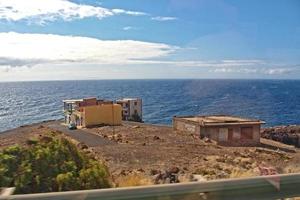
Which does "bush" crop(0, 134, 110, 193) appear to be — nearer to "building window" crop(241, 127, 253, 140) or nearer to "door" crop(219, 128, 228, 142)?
"door" crop(219, 128, 228, 142)

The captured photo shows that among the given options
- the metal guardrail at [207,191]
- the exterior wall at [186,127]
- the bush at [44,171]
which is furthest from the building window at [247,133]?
the metal guardrail at [207,191]

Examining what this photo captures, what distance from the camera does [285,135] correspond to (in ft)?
241

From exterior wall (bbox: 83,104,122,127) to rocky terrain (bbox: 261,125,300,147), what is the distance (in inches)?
1062

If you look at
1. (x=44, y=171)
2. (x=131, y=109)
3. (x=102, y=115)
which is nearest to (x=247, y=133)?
(x=102, y=115)

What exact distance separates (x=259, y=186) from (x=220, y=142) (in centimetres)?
4190

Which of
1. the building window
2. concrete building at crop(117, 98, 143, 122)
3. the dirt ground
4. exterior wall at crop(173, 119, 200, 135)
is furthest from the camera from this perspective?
concrete building at crop(117, 98, 143, 122)

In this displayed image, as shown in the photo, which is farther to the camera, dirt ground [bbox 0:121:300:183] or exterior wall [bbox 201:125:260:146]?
exterior wall [bbox 201:125:260:146]

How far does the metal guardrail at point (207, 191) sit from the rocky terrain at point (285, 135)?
6848 cm

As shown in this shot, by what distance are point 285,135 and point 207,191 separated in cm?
7288

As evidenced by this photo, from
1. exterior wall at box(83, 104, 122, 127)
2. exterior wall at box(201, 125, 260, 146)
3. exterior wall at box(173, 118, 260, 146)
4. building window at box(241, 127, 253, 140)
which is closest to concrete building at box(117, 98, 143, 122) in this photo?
exterior wall at box(83, 104, 122, 127)

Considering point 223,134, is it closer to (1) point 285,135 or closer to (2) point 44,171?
(1) point 285,135

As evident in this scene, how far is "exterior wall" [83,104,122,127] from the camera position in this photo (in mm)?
54656

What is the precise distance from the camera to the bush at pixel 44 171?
18.5ft

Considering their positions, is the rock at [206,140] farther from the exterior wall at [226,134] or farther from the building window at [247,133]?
the building window at [247,133]
